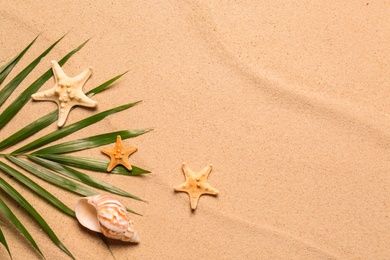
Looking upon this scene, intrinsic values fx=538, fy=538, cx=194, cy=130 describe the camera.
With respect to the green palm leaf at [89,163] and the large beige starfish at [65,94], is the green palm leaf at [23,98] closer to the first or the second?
the large beige starfish at [65,94]

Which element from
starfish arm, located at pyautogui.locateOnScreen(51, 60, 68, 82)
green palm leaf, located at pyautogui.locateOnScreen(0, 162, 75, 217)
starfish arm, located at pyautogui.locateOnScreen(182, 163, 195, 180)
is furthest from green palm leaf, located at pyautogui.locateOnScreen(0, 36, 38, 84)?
starfish arm, located at pyautogui.locateOnScreen(182, 163, 195, 180)

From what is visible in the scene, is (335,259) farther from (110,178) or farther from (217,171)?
(110,178)

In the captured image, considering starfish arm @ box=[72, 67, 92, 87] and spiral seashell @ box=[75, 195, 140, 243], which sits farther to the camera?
starfish arm @ box=[72, 67, 92, 87]

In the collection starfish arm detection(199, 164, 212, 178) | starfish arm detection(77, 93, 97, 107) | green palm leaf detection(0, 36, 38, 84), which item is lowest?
starfish arm detection(199, 164, 212, 178)

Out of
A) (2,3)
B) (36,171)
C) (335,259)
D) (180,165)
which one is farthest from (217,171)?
(2,3)

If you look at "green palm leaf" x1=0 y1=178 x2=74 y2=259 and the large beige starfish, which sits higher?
the large beige starfish

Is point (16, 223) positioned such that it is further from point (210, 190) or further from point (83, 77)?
point (210, 190)

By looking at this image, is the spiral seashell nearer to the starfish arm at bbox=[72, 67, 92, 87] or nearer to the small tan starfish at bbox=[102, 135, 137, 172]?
the small tan starfish at bbox=[102, 135, 137, 172]
